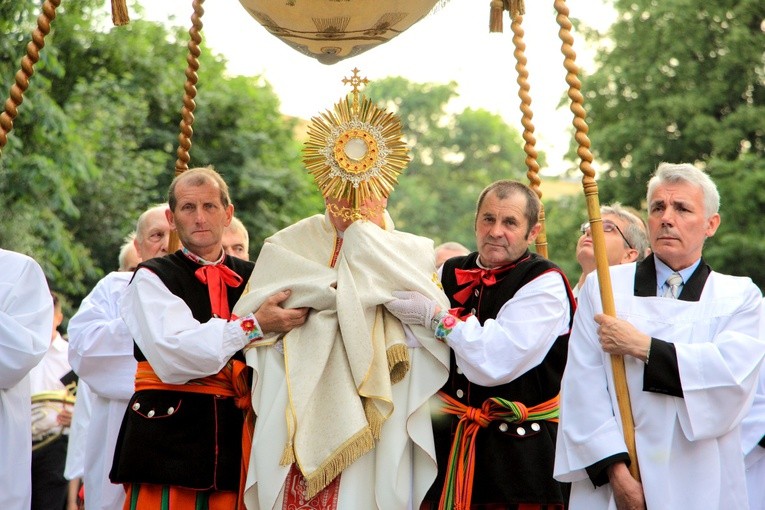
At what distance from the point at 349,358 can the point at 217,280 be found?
2.60 ft

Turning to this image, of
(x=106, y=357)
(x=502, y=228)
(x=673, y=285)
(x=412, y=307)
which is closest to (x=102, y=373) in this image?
(x=106, y=357)

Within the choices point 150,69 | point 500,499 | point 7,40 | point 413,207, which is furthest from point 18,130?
point 413,207

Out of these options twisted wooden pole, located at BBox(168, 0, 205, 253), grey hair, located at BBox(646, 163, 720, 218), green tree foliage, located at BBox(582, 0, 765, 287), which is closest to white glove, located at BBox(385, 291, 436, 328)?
grey hair, located at BBox(646, 163, 720, 218)

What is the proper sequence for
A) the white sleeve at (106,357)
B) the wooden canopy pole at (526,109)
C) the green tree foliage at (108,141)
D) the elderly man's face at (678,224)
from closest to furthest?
the elderly man's face at (678,224), the wooden canopy pole at (526,109), the white sleeve at (106,357), the green tree foliage at (108,141)

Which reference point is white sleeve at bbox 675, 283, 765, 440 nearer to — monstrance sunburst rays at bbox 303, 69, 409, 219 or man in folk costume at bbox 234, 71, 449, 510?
man in folk costume at bbox 234, 71, 449, 510

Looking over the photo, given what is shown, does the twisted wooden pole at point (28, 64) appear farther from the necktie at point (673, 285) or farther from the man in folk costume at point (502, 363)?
the necktie at point (673, 285)

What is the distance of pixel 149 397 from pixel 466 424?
142cm

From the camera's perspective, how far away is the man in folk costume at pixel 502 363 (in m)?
5.35

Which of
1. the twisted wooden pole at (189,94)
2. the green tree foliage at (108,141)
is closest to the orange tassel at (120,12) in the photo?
the twisted wooden pole at (189,94)

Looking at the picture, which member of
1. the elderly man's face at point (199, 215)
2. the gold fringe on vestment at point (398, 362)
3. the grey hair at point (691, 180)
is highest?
the grey hair at point (691, 180)

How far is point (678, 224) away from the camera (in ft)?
17.1

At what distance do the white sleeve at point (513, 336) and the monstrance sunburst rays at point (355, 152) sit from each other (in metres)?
0.75

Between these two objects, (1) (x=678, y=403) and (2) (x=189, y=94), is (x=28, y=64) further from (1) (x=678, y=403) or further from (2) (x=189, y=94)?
(1) (x=678, y=403)

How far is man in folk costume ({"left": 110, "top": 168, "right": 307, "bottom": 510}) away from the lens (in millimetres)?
5406
